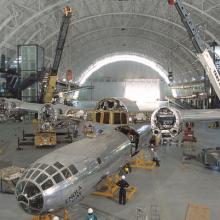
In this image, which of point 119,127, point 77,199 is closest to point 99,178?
point 77,199

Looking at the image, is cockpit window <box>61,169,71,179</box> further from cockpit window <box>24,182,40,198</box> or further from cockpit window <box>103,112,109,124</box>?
cockpit window <box>103,112,109,124</box>

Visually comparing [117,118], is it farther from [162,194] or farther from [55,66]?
[55,66]

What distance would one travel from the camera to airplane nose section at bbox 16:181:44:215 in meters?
12.1

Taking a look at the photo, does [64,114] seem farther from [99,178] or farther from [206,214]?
[206,214]

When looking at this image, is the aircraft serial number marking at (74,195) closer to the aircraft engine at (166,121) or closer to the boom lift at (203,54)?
the aircraft engine at (166,121)

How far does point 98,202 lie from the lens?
1708cm

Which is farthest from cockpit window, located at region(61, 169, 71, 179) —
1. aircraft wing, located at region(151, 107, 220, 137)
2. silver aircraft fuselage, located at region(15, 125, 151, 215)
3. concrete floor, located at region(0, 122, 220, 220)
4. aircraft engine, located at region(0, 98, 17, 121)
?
aircraft engine, located at region(0, 98, 17, 121)

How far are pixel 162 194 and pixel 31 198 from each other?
8917 millimetres

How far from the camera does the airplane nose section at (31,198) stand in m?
12.1

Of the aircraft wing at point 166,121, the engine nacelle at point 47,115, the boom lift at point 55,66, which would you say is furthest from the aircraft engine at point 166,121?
the boom lift at point 55,66

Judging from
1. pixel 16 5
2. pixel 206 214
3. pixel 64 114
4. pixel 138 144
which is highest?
pixel 16 5

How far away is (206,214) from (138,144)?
7.35m

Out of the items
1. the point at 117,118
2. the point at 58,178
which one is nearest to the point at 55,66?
the point at 117,118

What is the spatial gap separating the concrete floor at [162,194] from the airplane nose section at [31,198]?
3.13 meters
